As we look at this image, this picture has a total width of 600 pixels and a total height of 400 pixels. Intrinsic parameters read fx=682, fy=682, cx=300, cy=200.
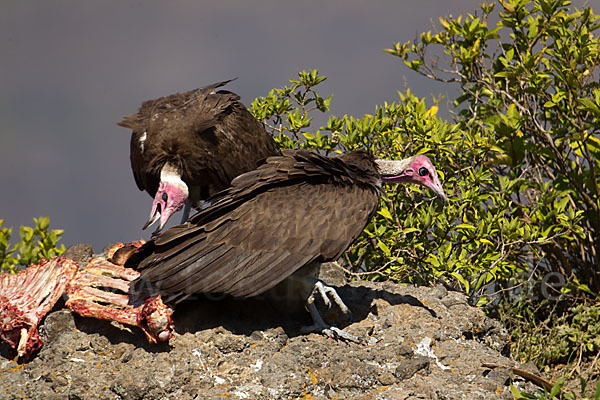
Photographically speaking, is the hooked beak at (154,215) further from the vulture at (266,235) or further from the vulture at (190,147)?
the vulture at (266,235)

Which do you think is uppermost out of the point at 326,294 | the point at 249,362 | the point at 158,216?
the point at 158,216

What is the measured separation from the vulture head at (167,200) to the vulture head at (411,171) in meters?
1.74

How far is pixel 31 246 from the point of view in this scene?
307 inches

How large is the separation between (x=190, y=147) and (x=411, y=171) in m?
1.97

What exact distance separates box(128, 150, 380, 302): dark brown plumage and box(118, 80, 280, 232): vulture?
3.44ft

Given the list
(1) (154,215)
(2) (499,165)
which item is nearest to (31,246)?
(1) (154,215)

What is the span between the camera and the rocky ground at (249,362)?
Answer: 4.31m

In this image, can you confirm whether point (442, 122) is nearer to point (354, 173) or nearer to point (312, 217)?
point (354, 173)

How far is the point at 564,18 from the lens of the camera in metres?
7.47

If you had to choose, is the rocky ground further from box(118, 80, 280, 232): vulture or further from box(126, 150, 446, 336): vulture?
box(118, 80, 280, 232): vulture

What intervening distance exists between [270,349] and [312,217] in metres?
0.95

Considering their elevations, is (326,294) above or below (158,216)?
below

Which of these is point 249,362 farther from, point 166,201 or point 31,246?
point 31,246

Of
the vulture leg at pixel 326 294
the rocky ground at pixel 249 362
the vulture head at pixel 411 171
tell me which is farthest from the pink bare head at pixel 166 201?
the vulture head at pixel 411 171
